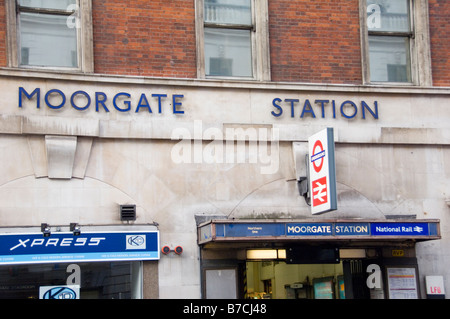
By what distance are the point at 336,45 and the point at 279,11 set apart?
141 centimetres

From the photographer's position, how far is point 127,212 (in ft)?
41.0

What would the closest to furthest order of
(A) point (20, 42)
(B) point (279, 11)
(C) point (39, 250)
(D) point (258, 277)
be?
(C) point (39, 250) < (A) point (20, 42) < (B) point (279, 11) < (D) point (258, 277)

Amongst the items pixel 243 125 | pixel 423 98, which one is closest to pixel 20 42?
pixel 243 125

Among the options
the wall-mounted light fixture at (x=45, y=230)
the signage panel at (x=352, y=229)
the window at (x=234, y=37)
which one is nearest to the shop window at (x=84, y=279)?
the wall-mounted light fixture at (x=45, y=230)

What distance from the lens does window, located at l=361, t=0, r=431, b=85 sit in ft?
47.9

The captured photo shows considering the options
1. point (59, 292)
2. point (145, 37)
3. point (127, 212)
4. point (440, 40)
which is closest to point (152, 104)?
point (145, 37)

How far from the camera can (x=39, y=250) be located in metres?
11.7

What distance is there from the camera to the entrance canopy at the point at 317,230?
11.7 metres

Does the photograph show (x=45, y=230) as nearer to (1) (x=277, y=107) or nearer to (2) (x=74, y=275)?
(2) (x=74, y=275)

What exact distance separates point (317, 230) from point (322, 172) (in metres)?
1.05

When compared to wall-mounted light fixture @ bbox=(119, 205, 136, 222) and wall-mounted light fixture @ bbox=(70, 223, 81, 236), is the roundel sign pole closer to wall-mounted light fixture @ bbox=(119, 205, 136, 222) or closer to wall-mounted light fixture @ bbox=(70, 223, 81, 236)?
wall-mounted light fixture @ bbox=(119, 205, 136, 222)

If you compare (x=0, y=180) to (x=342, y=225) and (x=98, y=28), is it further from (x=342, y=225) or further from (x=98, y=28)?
(x=342, y=225)

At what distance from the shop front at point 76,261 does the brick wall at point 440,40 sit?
278 inches

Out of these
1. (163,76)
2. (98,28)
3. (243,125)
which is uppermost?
(98,28)
